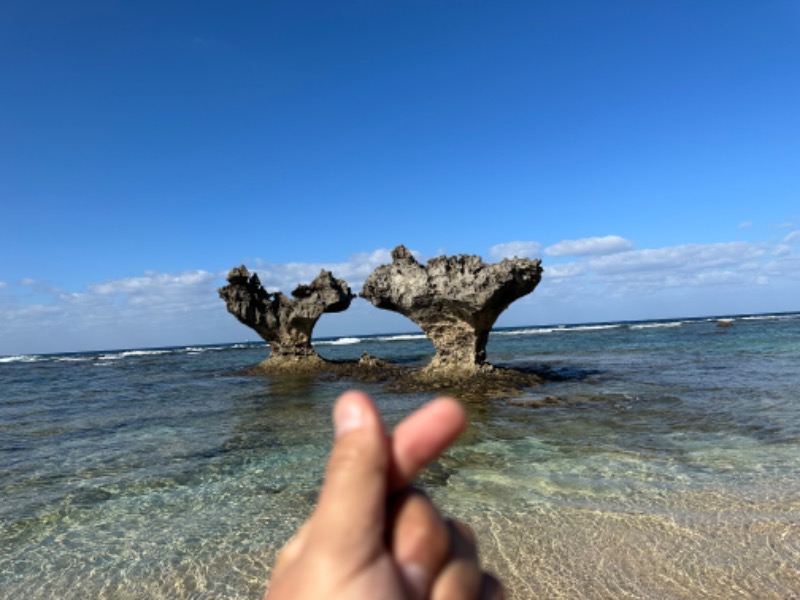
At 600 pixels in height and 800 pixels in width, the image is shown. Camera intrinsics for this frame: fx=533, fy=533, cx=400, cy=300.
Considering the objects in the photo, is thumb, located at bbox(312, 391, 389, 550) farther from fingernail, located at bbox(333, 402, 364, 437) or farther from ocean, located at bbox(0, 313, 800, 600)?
ocean, located at bbox(0, 313, 800, 600)

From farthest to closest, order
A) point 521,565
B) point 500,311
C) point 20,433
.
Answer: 1. point 500,311
2. point 20,433
3. point 521,565

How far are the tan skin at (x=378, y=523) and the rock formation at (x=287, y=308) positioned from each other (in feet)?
92.6

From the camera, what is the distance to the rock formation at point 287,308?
29438mm

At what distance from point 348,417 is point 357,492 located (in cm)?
16

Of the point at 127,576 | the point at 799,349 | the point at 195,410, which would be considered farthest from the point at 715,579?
the point at 799,349

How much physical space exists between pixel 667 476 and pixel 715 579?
3.04 m

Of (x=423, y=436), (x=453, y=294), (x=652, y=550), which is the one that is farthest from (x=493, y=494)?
(x=453, y=294)

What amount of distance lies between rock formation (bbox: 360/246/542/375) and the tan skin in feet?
59.5

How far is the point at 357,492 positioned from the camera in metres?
1.07

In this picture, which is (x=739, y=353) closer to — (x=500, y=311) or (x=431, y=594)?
(x=500, y=311)

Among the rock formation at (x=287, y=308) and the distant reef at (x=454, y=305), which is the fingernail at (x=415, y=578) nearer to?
the distant reef at (x=454, y=305)

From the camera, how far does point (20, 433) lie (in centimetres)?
1327

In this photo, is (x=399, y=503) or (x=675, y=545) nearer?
(x=399, y=503)

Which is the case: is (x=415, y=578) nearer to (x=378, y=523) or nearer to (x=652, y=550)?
(x=378, y=523)
